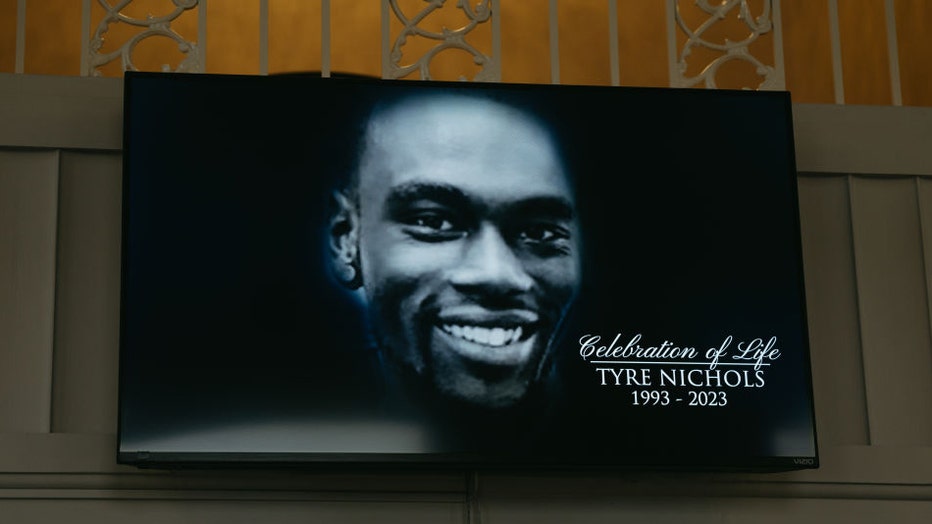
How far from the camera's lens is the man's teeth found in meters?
4.45

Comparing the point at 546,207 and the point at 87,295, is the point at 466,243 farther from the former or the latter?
the point at 87,295

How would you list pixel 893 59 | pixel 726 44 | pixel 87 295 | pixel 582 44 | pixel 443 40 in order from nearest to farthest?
pixel 87 295
pixel 443 40
pixel 726 44
pixel 893 59
pixel 582 44

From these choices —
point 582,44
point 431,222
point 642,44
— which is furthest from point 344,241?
point 642,44

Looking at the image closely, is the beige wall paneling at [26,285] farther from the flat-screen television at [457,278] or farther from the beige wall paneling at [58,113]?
the flat-screen television at [457,278]

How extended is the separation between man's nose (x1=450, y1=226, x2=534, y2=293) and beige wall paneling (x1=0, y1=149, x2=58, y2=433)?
1.17 m

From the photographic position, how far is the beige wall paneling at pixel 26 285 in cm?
439

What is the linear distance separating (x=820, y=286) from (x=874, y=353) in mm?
260

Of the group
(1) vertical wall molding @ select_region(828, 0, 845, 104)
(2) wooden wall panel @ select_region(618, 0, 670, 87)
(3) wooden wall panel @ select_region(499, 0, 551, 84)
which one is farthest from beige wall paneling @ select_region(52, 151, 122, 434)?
(1) vertical wall molding @ select_region(828, 0, 845, 104)

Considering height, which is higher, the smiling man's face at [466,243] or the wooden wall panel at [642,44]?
the wooden wall panel at [642,44]

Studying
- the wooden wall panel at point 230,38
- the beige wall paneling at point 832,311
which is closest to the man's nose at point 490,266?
the beige wall paneling at point 832,311

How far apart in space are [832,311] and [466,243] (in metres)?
1.19

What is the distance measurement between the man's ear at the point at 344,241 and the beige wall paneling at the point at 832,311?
55.9 inches

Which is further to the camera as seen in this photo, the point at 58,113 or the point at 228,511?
the point at 58,113

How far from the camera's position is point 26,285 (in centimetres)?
448
